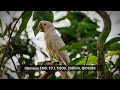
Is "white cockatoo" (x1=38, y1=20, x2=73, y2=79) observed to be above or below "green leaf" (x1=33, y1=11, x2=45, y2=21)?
below

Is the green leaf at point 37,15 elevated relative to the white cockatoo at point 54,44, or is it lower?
elevated

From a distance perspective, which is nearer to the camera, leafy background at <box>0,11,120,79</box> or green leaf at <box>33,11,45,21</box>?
green leaf at <box>33,11,45,21</box>

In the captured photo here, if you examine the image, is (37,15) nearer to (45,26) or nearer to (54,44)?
(45,26)

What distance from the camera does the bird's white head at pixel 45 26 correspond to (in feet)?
6.04

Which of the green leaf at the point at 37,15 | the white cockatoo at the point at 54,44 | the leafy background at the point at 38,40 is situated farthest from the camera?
the white cockatoo at the point at 54,44

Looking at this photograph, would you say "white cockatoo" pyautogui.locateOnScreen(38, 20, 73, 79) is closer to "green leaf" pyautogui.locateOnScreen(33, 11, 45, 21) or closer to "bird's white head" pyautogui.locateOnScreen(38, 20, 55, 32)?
"bird's white head" pyautogui.locateOnScreen(38, 20, 55, 32)

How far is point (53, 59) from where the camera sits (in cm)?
213

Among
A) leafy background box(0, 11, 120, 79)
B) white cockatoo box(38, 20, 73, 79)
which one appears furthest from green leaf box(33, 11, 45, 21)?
white cockatoo box(38, 20, 73, 79)

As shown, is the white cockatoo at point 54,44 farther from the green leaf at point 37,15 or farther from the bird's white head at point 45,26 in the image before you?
the green leaf at point 37,15

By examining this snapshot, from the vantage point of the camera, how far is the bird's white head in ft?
6.04

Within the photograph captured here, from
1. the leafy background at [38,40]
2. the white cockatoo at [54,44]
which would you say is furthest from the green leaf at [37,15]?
the white cockatoo at [54,44]

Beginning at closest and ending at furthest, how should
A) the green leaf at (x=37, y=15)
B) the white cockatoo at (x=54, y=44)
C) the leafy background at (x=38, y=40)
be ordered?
the green leaf at (x=37, y=15), the leafy background at (x=38, y=40), the white cockatoo at (x=54, y=44)
